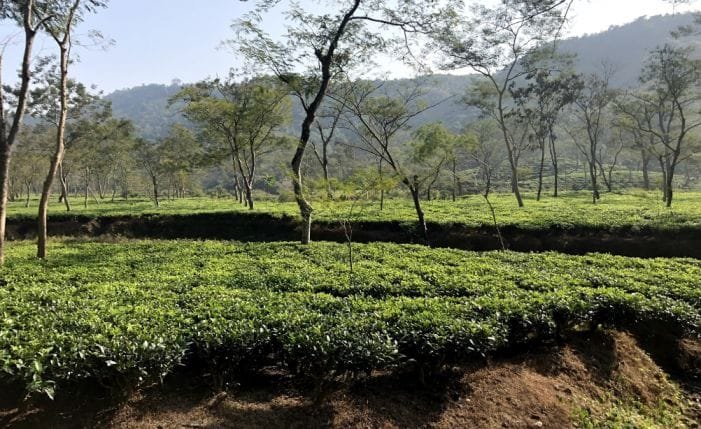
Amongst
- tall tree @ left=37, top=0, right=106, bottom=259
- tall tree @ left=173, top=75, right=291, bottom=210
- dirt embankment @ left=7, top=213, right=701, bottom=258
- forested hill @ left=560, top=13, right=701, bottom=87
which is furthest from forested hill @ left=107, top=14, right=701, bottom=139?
tall tree @ left=37, top=0, right=106, bottom=259

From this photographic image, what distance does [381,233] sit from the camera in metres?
20.3

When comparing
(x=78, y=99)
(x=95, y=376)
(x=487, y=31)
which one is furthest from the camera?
(x=78, y=99)

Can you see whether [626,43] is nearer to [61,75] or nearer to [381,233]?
[381,233]

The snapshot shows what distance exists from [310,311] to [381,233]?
13.7 m

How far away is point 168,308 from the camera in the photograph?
22.8 ft

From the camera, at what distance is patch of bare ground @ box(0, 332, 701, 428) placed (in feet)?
16.7

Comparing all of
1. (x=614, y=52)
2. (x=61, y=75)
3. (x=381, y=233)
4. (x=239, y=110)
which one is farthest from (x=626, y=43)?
(x=61, y=75)

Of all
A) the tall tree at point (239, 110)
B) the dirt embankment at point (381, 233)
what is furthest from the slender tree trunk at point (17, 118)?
the tall tree at point (239, 110)

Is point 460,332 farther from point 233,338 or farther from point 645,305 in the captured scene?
point 645,305

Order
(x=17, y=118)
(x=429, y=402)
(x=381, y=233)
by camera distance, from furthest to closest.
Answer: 1. (x=381, y=233)
2. (x=17, y=118)
3. (x=429, y=402)

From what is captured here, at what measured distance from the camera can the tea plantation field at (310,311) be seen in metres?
5.25

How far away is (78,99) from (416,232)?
28.4m

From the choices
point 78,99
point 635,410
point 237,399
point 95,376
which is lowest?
point 635,410

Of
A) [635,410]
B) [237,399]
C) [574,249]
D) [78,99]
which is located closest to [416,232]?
[574,249]
